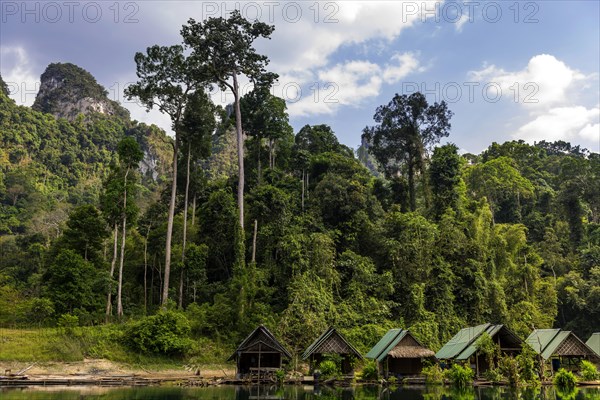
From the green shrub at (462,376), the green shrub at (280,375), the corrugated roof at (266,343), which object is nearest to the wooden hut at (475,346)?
the green shrub at (462,376)

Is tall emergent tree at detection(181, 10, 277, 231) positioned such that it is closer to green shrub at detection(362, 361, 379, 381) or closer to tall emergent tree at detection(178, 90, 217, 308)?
tall emergent tree at detection(178, 90, 217, 308)

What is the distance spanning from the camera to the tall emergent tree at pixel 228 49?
30.9 metres

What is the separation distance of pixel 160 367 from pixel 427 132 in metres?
25.7

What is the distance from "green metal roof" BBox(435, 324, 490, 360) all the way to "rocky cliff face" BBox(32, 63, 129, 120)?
79882mm

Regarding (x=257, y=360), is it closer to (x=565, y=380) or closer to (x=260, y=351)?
(x=260, y=351)

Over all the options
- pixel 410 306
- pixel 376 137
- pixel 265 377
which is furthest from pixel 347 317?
pixel 376 137

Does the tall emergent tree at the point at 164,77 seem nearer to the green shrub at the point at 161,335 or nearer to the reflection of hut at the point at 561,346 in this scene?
the green shrub at the point at 161,335

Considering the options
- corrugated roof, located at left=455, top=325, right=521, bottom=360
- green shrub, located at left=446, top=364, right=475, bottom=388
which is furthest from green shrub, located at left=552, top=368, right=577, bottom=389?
green shrub, located at left=446, top=364, right=475, bottom=388

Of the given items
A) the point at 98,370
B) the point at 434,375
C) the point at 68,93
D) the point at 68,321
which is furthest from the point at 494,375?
the point at 68,93

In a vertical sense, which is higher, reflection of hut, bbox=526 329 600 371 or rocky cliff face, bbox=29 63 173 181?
rocky cliff face, bbox=29 63 173 181

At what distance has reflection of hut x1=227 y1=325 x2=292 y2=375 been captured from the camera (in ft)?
79.9

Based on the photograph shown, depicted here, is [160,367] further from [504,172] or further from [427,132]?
[504,172]

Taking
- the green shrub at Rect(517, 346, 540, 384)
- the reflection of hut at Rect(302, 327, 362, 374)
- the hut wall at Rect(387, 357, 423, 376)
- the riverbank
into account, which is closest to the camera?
the green shrub at Rect(517, 346, 540, 384)

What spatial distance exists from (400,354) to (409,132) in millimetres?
20515
